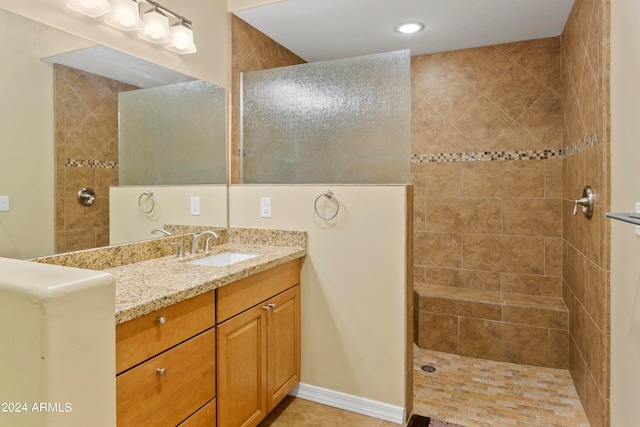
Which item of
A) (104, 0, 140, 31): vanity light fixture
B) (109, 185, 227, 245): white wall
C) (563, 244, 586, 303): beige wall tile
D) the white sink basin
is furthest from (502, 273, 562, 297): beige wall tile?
(104, 0, 140, 31): vanity light fixture

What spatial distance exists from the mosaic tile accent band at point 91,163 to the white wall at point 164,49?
54cm

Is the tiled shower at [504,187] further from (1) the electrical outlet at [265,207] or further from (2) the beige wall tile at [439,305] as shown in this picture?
(1) the electrical outlet at [265,207]

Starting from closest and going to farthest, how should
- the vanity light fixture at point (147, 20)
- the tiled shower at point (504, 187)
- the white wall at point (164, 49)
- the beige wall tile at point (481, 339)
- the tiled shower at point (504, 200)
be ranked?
1. the white wall at point (164, 49)
2. the vanity light fixture at point (147, 20)
3. the tiled shower at point (504, 187)
4. the tiled shower at point (504, 200)
5. the beige wall tile at point (481, 339)

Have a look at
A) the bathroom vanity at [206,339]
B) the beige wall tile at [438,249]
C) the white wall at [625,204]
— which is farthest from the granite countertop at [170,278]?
the beige wall tile at [438,249]

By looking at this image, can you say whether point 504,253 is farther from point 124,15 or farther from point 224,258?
point 124,15

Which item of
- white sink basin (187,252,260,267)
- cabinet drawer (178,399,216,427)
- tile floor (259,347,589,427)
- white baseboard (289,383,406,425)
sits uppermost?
white sink basin (187,252,260,267)

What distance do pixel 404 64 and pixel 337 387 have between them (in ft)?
6.05

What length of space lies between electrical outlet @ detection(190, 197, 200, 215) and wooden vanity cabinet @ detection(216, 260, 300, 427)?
68cm

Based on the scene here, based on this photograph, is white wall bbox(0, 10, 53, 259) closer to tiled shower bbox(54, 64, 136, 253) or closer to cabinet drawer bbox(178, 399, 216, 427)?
tiled shower bbox(54, 64, 136, 253)

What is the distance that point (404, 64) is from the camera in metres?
2.10

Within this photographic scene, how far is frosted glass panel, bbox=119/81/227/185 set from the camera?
1.90 meters

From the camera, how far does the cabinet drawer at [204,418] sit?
1.44 meters

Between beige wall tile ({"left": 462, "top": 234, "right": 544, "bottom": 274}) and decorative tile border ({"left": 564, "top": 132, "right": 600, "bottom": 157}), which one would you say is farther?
beige wall tile ({"left": 462, "top": 234, "right": 544, "bottom": 274})

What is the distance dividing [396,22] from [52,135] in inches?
86.5
